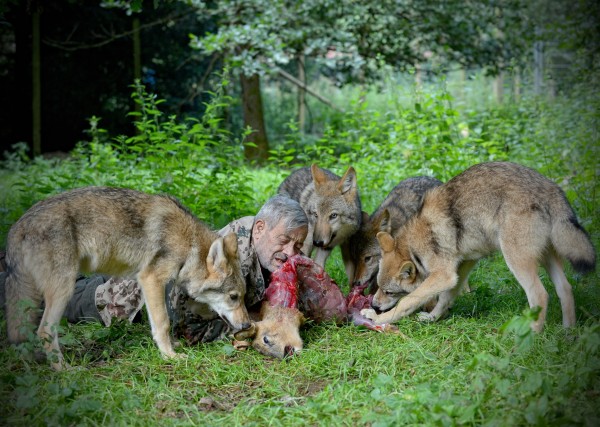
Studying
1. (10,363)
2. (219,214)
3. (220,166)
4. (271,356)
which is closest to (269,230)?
(271,356)

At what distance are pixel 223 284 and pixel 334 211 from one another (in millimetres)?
2690

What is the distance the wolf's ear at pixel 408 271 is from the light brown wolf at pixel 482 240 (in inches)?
0.4

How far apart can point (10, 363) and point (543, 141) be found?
32.8 feet

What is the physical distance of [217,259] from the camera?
567cm

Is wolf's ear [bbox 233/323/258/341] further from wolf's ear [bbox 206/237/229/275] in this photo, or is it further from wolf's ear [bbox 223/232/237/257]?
wolf's ear [bbox 223/232/237/257]

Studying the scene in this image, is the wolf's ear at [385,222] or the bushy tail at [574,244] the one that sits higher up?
the bushy tail at [574,244]

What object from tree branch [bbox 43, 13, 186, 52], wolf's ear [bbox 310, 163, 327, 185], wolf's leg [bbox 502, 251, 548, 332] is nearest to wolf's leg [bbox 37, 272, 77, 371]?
wolf's leg [bbox 502, 251, 548, 332]

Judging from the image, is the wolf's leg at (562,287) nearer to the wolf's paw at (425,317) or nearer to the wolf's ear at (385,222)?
the wolf's paw at (425,317)

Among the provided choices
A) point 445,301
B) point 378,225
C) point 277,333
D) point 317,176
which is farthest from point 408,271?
point 317,176

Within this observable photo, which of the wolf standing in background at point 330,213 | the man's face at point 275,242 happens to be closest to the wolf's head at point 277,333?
the man's face at point 275,242

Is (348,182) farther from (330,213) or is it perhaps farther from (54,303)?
(54,303)

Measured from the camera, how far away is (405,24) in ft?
53.9

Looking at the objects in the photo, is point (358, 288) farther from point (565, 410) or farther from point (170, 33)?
point (170, 33)

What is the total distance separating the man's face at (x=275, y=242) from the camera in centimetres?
605
